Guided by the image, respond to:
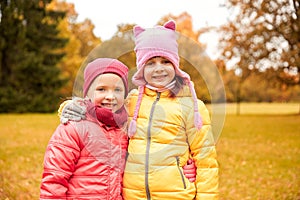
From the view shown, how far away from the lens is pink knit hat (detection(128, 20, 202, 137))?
2664 millimetres

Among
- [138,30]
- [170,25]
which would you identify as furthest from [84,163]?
[170,25]

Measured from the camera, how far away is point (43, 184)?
2.53 metres

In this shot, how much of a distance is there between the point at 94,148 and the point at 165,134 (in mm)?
480

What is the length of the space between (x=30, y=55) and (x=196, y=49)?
2503 cm

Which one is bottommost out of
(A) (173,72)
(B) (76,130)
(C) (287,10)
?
(B) (76,130)

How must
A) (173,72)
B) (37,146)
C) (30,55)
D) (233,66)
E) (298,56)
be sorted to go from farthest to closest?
(30,55) → (233,66) → (298,56) → (37,146) → (173,72)

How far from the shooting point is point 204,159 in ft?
8.66

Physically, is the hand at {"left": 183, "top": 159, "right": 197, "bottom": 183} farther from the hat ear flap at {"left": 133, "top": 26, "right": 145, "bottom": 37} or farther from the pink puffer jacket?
the hat ear flap at {"left": 133, "top": 26, "right": 145, "bottom": 37}

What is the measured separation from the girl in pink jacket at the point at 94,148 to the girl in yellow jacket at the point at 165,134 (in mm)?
95

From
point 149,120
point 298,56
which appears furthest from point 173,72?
point 298,56

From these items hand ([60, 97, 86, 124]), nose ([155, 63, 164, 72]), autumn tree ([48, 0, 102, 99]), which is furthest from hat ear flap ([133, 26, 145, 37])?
autumn tree ([48, 0, 102, 99])

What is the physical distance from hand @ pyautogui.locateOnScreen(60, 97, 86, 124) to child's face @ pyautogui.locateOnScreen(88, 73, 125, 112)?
0.10 metres

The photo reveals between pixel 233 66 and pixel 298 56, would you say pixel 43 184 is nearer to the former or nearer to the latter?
pixel 298 56

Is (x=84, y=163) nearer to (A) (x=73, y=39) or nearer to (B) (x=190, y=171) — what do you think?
(B) (x=190, y=171)
